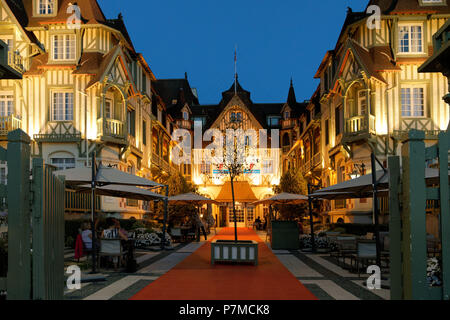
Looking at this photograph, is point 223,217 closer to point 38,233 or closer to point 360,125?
point 360,125

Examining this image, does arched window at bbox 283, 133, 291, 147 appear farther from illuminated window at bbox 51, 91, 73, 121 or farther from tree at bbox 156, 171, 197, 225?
illuminated window at bbox 51, 91, 73, 121

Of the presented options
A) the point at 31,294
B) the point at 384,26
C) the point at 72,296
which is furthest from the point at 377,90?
the point at 31,294

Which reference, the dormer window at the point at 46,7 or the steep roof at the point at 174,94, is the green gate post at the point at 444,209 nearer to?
the dormer window at the point at 46,7

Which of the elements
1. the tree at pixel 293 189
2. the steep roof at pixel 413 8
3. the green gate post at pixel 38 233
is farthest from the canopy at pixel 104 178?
the tree at pixel 293 189

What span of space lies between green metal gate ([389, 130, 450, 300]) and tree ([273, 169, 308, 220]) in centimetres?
2257

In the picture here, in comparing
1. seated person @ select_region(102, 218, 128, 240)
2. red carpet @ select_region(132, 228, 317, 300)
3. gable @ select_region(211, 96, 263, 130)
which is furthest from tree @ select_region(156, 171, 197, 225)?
gable @ select_region(211, 96, 263, 130)

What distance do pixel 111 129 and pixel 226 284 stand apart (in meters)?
15.8

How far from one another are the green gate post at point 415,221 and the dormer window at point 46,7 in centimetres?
2379

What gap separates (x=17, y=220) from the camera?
4844 mm

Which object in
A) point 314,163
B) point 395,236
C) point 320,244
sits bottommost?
point 320,244

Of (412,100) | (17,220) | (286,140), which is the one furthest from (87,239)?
(286,140)

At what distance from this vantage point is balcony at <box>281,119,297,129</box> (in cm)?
4703

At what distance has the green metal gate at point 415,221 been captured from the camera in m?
4.47

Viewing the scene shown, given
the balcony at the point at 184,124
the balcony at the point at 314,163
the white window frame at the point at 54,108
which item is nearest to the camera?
the white window frame at the point at 54,108
